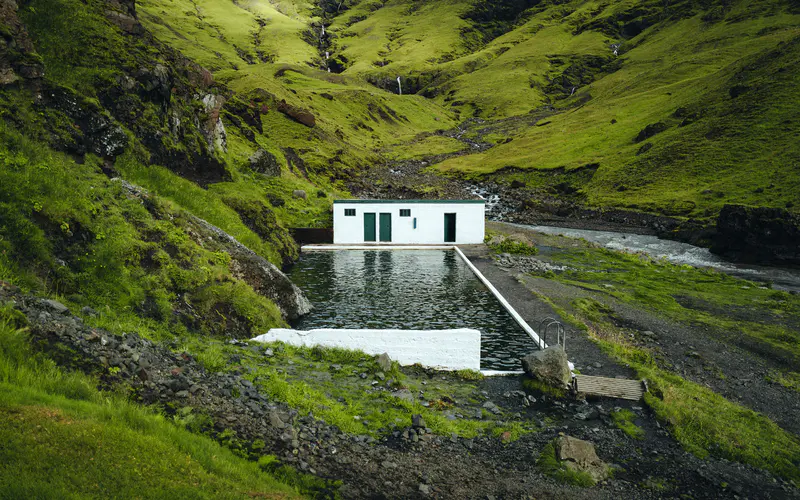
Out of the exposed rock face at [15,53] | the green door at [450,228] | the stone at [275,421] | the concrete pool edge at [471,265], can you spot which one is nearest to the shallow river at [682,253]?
the green door at [450,228]

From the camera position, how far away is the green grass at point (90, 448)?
5.88 meters

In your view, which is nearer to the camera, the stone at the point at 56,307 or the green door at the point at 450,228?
the stone at the point at 56,307

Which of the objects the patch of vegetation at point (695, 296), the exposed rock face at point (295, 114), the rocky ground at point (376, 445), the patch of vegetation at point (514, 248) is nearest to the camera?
the rocky ground at point (376, 445)

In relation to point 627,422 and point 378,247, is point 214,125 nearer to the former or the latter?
point 378,247

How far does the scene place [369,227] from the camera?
46500 mm

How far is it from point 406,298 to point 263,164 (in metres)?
28.7

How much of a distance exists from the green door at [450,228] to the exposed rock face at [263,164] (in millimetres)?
20476

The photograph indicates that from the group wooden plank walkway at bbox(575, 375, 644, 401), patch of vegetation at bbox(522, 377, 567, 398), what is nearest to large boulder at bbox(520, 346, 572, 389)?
patch of vegetation at bbox(522, 377, 567, 398)

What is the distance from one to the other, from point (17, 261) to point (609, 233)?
64504mm

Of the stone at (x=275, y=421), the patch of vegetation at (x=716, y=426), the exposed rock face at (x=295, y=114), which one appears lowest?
the patch of vegetation at (x=716, y=426)

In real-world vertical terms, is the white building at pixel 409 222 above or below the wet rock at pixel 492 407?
above

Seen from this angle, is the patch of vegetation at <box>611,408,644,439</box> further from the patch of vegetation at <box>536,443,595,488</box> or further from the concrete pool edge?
the concrete pool edge

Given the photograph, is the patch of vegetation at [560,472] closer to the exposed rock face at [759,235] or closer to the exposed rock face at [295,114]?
the exposed rock face at [759,235]

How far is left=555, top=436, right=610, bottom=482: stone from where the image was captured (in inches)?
434
